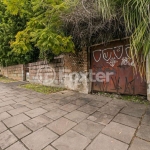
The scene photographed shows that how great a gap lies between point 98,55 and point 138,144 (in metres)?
2.90

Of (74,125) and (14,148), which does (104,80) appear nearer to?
(74,125)

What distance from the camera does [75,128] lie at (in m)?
1.76

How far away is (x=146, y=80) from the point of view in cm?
296

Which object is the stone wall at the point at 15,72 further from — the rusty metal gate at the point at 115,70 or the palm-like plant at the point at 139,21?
the palm-like plant at the point at 139,21

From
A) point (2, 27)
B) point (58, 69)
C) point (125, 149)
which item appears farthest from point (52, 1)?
point (2, 27)

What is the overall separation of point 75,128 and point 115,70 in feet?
7.86

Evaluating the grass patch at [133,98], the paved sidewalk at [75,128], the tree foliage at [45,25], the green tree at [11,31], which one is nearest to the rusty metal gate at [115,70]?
the grass patch at [133,98]

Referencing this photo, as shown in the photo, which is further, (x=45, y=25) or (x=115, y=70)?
(x=115, y=70)

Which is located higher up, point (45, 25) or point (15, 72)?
point (45, 25)

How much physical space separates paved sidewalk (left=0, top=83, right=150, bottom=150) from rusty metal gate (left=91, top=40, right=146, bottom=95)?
2.77 feet

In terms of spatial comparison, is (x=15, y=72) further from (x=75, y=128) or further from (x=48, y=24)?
(x=75, y=128)

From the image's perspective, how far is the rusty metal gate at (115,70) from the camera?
319cm

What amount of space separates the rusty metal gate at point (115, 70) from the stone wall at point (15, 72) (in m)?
5.43

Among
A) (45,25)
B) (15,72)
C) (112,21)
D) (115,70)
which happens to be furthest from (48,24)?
(15,72)
